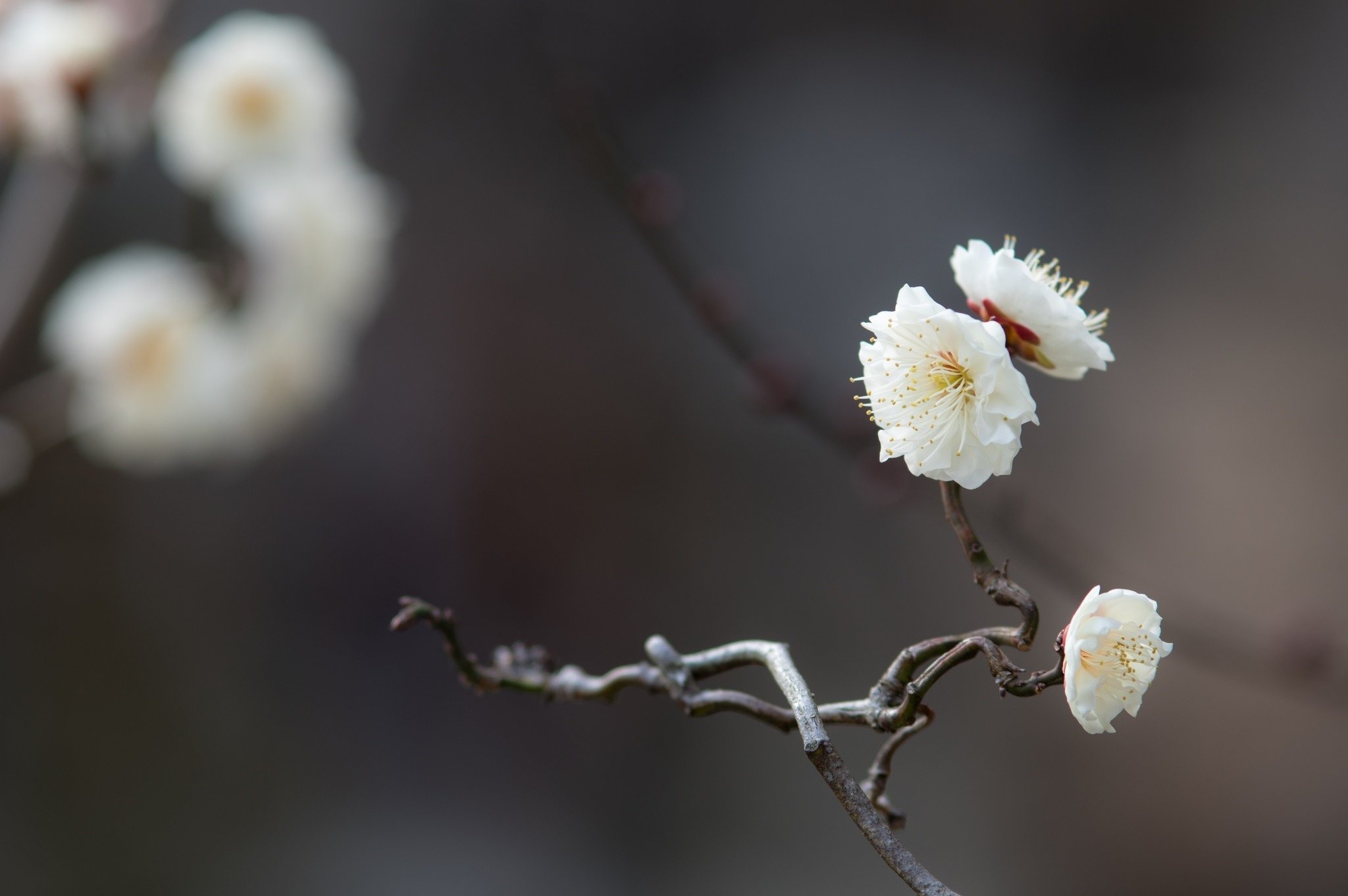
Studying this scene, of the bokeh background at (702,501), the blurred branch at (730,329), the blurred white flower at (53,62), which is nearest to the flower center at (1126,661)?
the blurred branch at (730,329)

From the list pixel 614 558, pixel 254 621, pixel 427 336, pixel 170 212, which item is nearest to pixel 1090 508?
pixel 614 558

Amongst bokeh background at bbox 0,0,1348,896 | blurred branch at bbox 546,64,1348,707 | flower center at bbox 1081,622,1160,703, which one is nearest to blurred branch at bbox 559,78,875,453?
blurred branch at bbox 546,64,1348,707

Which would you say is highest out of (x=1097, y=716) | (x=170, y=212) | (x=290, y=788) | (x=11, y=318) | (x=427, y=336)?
(x=170, y=212)

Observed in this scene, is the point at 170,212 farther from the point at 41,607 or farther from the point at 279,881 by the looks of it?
the point at 279,881

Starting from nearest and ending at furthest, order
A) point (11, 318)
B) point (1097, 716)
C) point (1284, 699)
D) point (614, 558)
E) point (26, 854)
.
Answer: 1. point (1097, 716)
2. point (11, 318)
3. point (1284, 699)
4. point (26, 854)
5. point (614, 558)

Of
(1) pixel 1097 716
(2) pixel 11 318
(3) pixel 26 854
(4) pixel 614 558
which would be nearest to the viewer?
(1) pixel 1097 716

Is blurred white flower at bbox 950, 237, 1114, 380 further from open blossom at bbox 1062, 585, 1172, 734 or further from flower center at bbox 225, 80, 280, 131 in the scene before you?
flower center at bbox 225, 80, 280, 131

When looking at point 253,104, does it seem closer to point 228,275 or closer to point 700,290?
point 228,275
